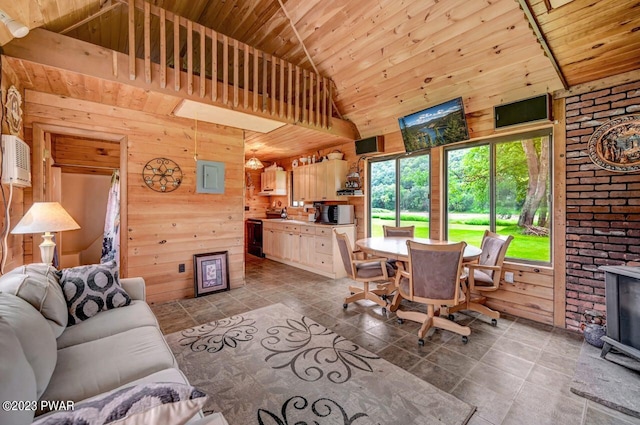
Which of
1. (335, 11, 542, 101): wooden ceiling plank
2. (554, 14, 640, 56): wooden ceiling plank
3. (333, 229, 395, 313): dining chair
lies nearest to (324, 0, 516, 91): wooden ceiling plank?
(335, 11, 542, 101): wooden ceiling plank

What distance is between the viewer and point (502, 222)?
354 cm

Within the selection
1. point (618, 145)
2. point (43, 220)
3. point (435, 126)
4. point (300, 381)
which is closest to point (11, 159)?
point (43, 220)

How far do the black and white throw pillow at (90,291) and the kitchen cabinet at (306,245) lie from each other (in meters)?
3.17

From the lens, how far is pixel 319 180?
5.63 m

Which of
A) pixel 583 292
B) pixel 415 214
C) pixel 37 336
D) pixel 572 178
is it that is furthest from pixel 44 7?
pixel 583 292

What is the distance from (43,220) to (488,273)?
4541mm

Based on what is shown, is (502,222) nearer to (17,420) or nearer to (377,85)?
(377,85)

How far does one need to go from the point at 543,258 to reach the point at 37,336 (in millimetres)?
4447

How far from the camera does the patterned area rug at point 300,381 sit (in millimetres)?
1702

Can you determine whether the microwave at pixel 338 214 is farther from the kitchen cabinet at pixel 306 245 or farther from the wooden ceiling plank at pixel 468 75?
the wooden ceiling plank at pixel 468 75

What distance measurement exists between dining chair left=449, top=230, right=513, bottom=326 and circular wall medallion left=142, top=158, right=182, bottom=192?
3.84 metres

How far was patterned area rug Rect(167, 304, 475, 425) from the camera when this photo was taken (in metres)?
1.70

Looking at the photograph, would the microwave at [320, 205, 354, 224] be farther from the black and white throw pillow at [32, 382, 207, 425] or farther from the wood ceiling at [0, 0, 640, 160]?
the black and white throw pillow at [32, 382, 207, 425]

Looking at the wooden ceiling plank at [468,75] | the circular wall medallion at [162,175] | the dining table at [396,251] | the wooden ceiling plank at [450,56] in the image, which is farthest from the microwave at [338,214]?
the circular wall medallion at [162,175]
